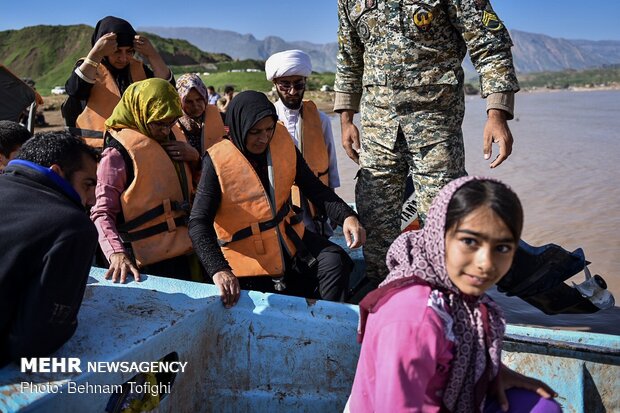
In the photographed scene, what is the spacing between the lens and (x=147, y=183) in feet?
8.70

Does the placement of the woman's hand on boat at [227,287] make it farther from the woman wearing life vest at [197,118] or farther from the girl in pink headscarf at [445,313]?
the woman wearing life vest at [197,118]

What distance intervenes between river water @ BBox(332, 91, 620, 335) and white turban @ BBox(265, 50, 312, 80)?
6.77ft

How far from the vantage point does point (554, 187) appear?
7.65 metres

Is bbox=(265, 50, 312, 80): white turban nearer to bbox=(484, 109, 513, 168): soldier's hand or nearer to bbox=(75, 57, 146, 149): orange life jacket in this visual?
bbox=(75, 57, 146, 149): orange life jacket

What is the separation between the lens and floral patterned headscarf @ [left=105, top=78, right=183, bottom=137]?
2.67 metres

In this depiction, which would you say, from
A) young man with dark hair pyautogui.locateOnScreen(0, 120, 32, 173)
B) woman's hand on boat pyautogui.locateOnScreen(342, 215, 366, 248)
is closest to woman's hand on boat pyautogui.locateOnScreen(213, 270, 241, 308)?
Result: woman's hand on boat pyautogui.locateOnScreen(342, 215, 366, 248)

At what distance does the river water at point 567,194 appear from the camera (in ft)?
12.0

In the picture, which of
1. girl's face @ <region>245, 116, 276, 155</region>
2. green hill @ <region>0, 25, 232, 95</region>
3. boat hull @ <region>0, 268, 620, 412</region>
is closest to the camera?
boat hull @ <region>0, 268, 620, 412</region>

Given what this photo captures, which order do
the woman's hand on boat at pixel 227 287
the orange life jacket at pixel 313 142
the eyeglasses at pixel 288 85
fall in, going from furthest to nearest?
the orange life jacket at pixel 313 142 → the eyeglasses at pixel 288 85 → the woman's hand on boat at pixel 227 287

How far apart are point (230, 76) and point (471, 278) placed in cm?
3687

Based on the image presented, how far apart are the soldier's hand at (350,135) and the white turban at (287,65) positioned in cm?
45

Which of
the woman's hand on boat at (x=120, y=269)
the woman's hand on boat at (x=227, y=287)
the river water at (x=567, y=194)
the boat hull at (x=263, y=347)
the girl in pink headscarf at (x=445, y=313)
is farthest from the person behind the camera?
the river water at (x=567, y=194)

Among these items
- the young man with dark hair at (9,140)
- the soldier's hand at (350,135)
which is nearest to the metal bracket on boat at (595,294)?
the soldier's hand at (350,135)

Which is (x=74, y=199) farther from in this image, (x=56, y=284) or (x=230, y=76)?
(x=230, y=76)
